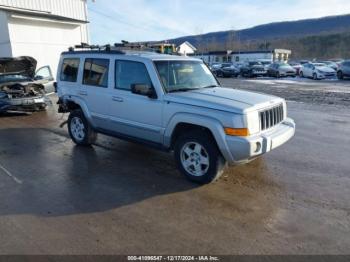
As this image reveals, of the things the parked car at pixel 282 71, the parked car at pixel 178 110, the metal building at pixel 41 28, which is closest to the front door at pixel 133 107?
the parked car at pixel 178 110

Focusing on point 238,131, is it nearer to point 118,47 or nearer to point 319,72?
point 118,47

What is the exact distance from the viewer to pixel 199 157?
5.20 meters

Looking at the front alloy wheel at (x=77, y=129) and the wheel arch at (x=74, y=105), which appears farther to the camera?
the front alloy wheel at (x=77, y=129)

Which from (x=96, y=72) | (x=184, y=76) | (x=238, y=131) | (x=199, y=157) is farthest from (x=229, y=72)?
(x=238, y=131)

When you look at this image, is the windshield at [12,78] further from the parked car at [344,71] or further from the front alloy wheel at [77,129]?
the parked car at [344,71]

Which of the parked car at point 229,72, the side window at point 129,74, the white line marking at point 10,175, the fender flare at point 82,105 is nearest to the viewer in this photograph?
the white line marking at point 10,175

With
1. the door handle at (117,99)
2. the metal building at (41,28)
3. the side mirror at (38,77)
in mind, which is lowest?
the door handle at (117,99)

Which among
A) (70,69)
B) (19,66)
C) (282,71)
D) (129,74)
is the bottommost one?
(282,71)

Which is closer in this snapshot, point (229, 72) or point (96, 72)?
point (96, 72)

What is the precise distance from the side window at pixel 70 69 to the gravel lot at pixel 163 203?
153cm

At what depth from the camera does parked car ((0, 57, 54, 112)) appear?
11.3 meters

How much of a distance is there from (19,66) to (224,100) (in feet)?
33.9

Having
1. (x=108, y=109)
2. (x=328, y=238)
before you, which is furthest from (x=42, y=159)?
(x=328, y=238)

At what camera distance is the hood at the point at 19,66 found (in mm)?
12265
